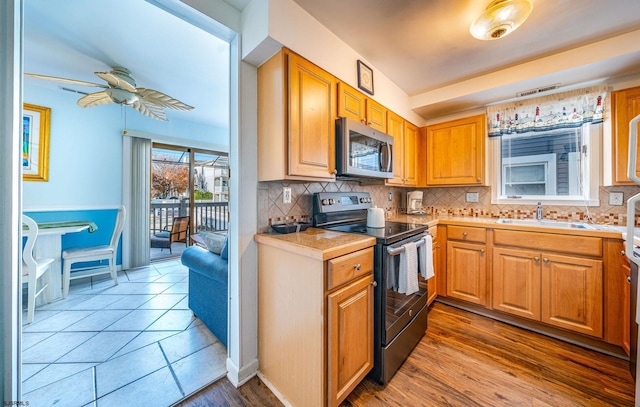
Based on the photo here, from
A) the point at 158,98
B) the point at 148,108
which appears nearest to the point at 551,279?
the point at 158,98

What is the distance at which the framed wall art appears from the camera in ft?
6.27

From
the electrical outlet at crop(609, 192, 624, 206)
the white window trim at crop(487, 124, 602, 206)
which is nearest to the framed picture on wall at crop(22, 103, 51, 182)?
the white window trim at crop(487, 124, 602, 206)

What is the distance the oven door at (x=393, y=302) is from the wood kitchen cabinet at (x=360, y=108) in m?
1.06

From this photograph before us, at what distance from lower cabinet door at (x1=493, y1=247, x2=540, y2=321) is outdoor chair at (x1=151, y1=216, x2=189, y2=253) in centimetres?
477

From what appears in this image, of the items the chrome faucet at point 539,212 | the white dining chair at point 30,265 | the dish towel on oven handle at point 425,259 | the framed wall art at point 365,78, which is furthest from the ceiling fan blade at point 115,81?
the chrome faucet at point 539,212

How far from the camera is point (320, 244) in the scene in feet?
3.94

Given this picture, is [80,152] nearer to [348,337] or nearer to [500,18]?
[348,337]

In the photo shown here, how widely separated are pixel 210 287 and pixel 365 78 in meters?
2.20

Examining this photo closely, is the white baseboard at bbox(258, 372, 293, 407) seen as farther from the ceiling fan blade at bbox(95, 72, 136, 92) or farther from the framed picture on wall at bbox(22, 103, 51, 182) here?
the framed picture on wall at bbox(22, 103, 51, 182)

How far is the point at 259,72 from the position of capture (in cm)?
154

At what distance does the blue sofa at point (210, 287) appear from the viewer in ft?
5.67

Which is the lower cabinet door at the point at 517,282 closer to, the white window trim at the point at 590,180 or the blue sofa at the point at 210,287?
the white window trim at the point at 590,180

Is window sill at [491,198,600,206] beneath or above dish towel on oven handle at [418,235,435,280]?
above

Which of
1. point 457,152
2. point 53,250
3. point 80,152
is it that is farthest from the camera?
point 80,152
